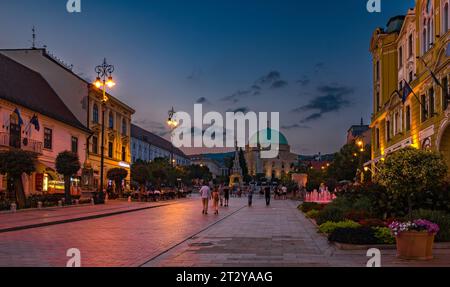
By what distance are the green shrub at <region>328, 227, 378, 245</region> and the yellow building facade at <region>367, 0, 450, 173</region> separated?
779 cm

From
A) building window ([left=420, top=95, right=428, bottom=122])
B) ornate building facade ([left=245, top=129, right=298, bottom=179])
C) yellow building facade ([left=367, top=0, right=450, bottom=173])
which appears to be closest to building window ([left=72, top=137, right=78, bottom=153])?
yellow building facade ([left=367, top=0, right=450, bottom=173])

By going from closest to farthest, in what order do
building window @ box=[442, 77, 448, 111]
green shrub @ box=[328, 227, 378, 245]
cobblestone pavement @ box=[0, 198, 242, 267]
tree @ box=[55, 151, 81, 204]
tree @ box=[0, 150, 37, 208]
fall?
cobblestone pavement @ box=[0, 198, 242, 267] < green shrub @ box=[328, 227, 378, 245] < tree @ box=[0, 150, 37, 208] < building window @ box=[442, 77, 448, 111] < tree @ box=[55, 151, 81, 204]

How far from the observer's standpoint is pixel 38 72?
50.8m

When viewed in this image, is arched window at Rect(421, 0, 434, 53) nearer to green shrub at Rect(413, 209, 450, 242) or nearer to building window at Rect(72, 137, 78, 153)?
green shrub at Rect(413, 209, 450, 242)

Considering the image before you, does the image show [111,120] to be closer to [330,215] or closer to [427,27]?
[427,27]

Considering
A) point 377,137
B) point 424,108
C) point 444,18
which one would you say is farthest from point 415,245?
point 377,137

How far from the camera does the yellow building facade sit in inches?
1278

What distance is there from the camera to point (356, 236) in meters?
12.6

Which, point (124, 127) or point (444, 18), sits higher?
point (444, 18)

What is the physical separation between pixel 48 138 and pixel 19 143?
221 inches
